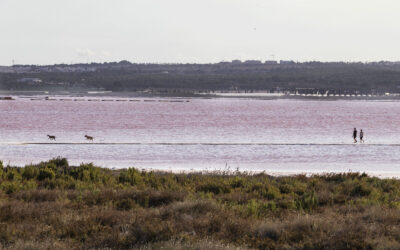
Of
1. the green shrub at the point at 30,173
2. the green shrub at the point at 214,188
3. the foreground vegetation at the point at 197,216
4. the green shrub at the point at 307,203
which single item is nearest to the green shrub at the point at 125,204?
the foreground vegetation at the point at 197,216

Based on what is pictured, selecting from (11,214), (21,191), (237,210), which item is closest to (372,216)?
(237,210)

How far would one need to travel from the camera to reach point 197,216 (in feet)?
49.4

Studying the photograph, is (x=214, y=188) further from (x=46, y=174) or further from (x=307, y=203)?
(x=46, y=174)

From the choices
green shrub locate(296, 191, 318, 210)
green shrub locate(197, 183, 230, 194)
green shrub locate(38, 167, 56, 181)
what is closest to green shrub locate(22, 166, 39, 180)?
green shrub locate(38, 167, 56, 181)

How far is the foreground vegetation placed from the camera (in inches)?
511

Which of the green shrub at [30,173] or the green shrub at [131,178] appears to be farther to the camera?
the green shrub at [30,173]

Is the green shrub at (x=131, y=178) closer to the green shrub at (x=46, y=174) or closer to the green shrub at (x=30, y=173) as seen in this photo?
the green shrub at (x=46, y=174)

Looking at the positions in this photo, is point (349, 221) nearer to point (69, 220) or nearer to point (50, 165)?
point (69, 220)

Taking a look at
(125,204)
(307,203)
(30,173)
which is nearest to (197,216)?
(125,204)

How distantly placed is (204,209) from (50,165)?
11.5m

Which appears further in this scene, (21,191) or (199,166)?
(199,166)

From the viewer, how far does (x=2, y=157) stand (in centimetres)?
3744

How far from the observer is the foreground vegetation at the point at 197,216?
12984 mm

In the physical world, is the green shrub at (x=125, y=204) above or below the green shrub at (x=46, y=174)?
above
